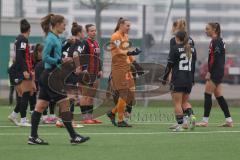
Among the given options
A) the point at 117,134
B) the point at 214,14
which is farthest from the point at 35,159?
the point at 214,14

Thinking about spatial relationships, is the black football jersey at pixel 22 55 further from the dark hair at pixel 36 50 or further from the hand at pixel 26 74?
the dark hair at pixel 36 50

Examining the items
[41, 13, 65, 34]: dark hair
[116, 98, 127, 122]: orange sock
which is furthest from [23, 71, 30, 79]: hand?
[41, 13, 65, 34]: dark hair

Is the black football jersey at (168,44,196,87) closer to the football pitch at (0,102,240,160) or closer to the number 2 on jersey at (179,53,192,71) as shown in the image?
the number 2 on jersey at (179,53,192,71)

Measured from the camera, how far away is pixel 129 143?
12531 mm

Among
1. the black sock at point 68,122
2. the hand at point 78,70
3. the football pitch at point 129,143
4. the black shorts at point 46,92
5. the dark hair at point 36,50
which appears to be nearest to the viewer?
the football pitch at point 129,143

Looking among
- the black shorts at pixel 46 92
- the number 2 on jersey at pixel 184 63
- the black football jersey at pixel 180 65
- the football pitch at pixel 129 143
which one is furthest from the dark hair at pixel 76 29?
the black shorts at pixel 46 92

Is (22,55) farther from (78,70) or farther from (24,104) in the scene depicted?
(78,70)

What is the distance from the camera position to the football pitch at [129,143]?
11062 millimetres

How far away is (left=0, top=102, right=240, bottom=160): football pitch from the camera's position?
11.1m

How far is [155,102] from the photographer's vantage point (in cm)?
2548

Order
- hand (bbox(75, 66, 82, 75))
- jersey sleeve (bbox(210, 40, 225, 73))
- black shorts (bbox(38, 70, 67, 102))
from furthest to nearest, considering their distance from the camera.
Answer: hand (bbox(75, 66, 82, 75))
jersey sleeve (bbox(210, 40, 225, 73))
black shorts (bbox(38, 70, 67, 102))

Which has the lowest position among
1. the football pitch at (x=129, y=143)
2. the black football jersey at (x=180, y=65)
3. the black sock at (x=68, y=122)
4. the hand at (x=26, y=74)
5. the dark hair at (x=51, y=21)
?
the football pitch at (x=129, y=143)

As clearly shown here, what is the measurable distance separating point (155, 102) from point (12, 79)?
951 centimetres

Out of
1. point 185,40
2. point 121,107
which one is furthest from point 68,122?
point 121,107
